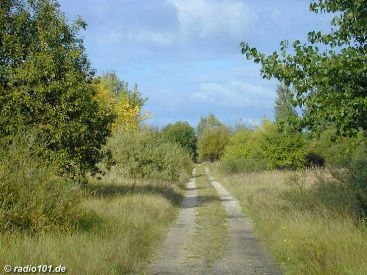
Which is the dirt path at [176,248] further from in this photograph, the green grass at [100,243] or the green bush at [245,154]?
the green bush at [245,154]

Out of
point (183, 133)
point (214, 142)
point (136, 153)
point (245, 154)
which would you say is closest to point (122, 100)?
point (245, 154)

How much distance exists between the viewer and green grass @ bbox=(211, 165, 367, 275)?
8.68m

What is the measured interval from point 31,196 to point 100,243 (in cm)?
181

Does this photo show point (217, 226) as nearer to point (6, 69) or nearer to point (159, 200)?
point (159, 200)

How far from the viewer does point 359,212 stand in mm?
12336

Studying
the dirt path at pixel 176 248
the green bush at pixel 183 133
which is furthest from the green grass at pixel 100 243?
the green bush at pixel 183 133

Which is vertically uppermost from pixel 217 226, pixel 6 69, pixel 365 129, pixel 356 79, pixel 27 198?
pixel 6 69

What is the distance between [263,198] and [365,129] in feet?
37.9

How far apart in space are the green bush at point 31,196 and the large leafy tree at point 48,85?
13.6 feet

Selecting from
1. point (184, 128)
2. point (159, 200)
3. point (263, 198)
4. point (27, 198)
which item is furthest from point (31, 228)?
point (184, 128)

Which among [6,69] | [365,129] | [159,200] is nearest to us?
[365,129]

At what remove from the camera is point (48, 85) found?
1573 cm

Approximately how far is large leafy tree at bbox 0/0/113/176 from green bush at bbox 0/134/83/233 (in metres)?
4.14

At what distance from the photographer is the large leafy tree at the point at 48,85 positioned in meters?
15.3
